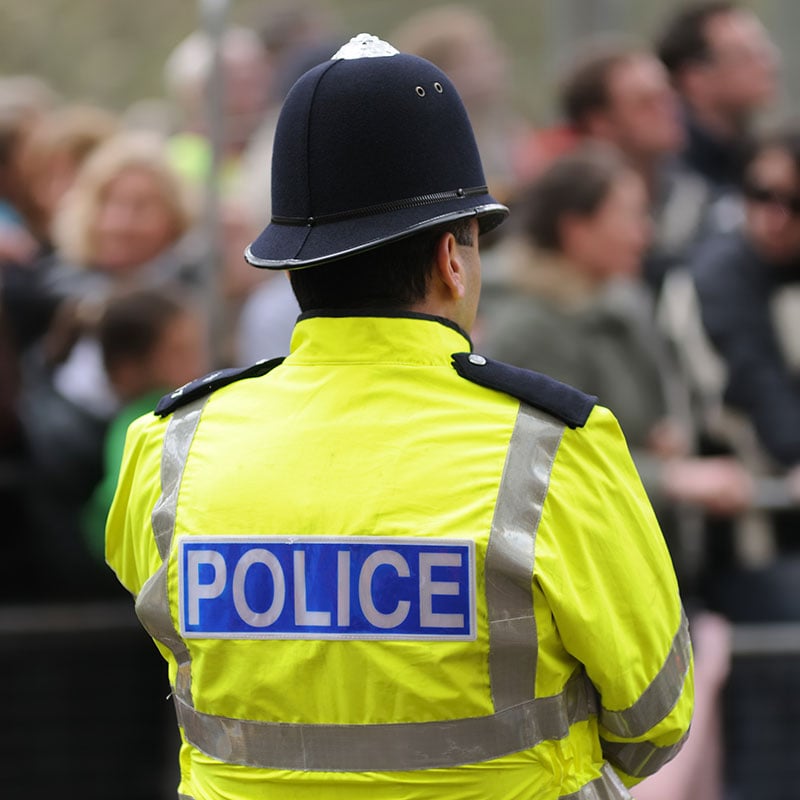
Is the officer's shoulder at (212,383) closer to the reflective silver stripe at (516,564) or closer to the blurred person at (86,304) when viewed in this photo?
the reflective silver stripe at (516,564)

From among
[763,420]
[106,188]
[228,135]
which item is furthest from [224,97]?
[763,420]

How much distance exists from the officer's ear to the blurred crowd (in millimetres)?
1964

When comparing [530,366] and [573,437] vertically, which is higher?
[573,437]

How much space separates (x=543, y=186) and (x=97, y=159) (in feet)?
5.04

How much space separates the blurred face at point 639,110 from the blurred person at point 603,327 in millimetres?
639

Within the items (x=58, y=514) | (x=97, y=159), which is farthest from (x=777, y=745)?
(x=97, y=159)

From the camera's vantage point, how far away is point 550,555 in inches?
77.3

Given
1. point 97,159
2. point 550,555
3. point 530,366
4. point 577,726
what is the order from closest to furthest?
point 550,555 → point 577,726 → point 530,366 → point 97,159

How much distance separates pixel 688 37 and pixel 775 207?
40.4 inches

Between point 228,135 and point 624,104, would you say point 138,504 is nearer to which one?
point 228,135

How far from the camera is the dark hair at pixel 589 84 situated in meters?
5.05

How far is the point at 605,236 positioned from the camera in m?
4.32

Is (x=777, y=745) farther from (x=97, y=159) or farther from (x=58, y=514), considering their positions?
(x=97, y=159)

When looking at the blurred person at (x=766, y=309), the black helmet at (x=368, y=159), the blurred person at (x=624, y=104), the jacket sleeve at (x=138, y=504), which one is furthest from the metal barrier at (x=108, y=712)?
the black helmet at (x=368, y=159)
